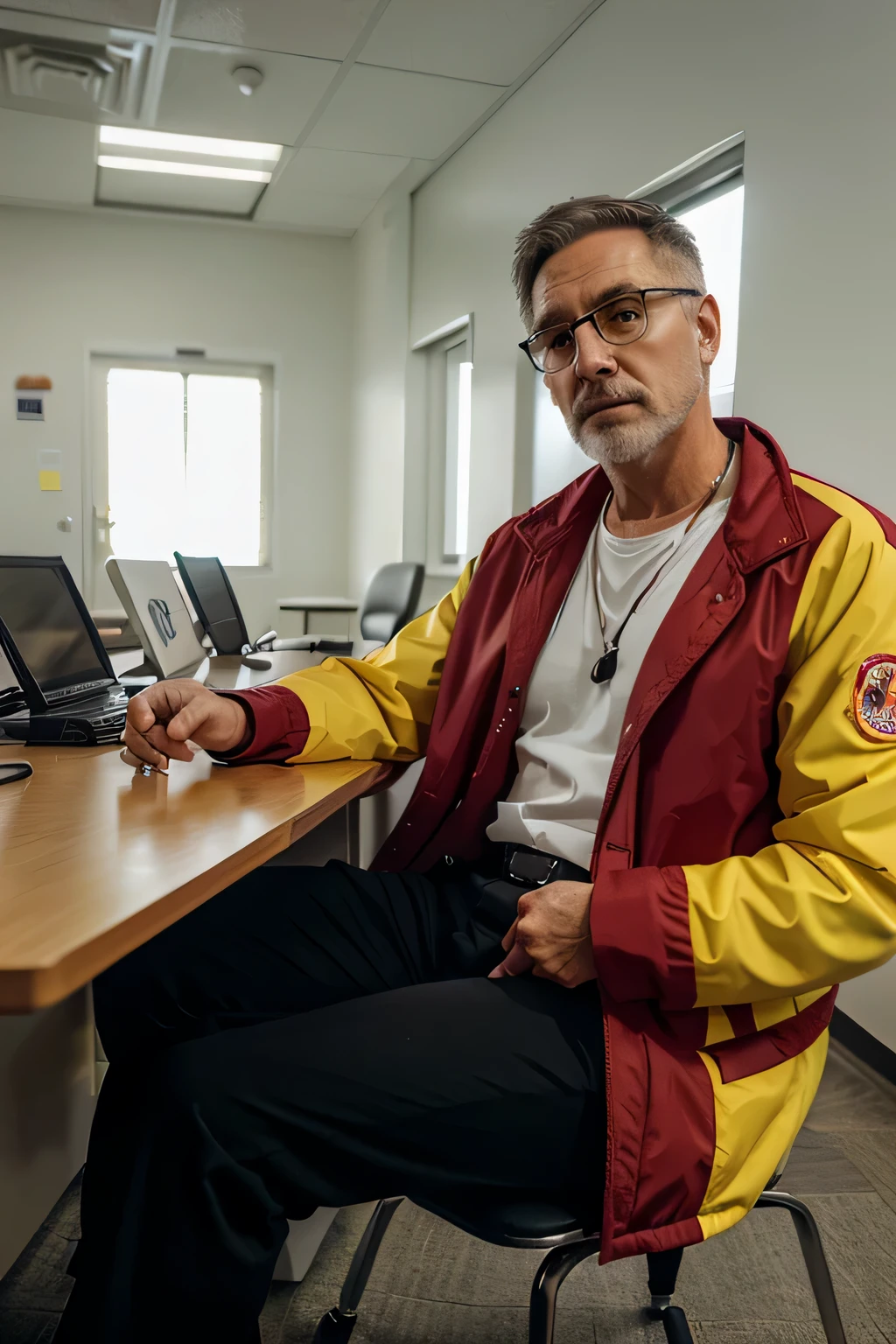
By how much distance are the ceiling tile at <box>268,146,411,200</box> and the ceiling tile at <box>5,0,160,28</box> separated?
4.92ft

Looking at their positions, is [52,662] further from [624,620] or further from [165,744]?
[624,620]

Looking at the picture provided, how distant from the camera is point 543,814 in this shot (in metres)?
1.23

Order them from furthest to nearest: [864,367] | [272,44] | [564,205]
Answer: [272,44] < [864,367] < [564,205]

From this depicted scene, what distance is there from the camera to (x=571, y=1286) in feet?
4.88

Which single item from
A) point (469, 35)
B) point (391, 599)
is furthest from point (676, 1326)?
point (469, 35)

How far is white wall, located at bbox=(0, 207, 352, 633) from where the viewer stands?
657 centimetres

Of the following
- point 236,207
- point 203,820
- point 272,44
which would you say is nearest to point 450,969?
point 203,820

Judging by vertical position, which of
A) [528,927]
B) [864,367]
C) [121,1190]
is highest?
[864,367]

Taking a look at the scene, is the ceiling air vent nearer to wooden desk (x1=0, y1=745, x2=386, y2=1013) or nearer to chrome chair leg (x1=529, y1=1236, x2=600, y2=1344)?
wooden desk (x1=0, y1=745, x2=386, y2=1013)

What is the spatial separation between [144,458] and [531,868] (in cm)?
637

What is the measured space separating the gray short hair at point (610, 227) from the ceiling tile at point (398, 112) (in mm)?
3535

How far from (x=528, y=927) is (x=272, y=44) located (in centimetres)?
427

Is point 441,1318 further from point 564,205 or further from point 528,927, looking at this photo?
point 564,205

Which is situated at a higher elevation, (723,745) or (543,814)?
(723,745)
